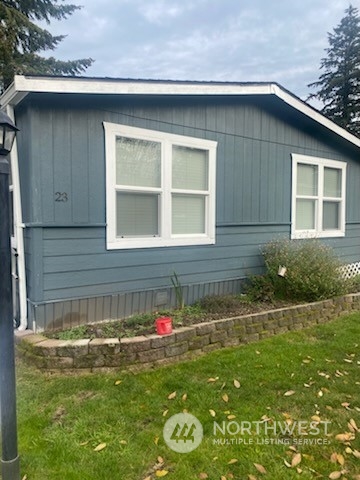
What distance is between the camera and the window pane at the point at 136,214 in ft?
14.2

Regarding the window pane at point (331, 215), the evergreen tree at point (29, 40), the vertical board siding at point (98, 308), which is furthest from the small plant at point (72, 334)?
the evergreen tree at point (29, 40)

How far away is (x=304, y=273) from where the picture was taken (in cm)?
531

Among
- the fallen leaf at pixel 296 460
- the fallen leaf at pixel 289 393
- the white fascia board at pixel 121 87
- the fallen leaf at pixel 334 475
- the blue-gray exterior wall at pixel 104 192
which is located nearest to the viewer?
the fallen leaf at pixel 334 475

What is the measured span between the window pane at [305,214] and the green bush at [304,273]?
1.13m

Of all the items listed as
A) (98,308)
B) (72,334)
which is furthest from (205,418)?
(98,308)

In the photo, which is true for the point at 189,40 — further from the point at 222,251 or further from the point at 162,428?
the point at 162,428

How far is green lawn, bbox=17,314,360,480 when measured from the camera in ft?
6.89

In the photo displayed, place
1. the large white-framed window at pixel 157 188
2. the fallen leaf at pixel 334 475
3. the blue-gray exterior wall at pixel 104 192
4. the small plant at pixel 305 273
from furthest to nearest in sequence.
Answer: the small plant at pixel 305 273 → the large white-framed window at pixel 157 188 → the blue-gray exterior wall at pixel 104 192 → the fallen leaf at pixel 334 475

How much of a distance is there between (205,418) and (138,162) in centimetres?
311

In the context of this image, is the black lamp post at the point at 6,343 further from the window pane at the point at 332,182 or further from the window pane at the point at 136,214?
the window pane at the point at 332,182

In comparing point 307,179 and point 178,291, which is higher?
point 307,179

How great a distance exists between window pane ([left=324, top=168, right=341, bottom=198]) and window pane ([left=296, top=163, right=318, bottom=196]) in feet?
1.43

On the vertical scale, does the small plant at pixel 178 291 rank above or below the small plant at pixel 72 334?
above

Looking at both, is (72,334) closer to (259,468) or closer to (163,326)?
(163,326)
